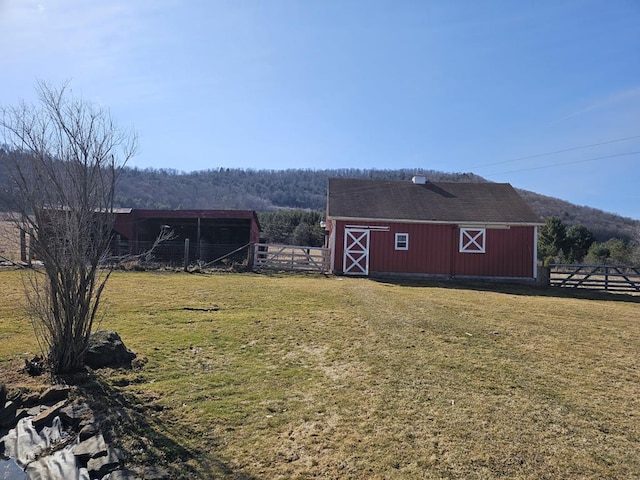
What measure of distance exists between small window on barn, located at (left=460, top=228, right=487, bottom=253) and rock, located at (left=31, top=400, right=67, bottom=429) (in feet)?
57.3

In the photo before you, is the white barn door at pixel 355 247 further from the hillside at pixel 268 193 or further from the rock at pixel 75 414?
the hillside at pixel 268 193

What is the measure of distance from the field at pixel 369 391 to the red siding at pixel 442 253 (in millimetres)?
9370

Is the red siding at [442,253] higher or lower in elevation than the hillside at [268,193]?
lower

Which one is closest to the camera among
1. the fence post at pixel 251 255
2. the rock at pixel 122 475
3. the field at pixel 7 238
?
the rock at pixel 122 475

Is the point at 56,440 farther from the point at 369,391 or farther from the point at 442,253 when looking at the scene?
the point at 442,253

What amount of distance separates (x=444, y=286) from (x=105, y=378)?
13751 mm

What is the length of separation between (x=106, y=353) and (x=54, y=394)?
93 centimetres

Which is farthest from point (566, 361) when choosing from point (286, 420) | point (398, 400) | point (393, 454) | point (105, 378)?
point (105, 378)

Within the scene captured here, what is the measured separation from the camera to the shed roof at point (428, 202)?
1920 centimetres

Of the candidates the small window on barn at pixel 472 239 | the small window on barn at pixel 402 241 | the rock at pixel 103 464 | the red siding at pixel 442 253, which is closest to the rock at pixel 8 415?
the rock at pixel 103 464

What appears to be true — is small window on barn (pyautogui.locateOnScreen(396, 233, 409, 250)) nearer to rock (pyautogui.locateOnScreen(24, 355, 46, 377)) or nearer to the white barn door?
the white barn door

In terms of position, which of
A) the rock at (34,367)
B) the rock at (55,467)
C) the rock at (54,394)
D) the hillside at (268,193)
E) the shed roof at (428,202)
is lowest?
the rock at (55,467)

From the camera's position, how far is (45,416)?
398cm

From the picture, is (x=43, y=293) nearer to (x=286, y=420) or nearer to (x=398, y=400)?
(x=286, y=420)
